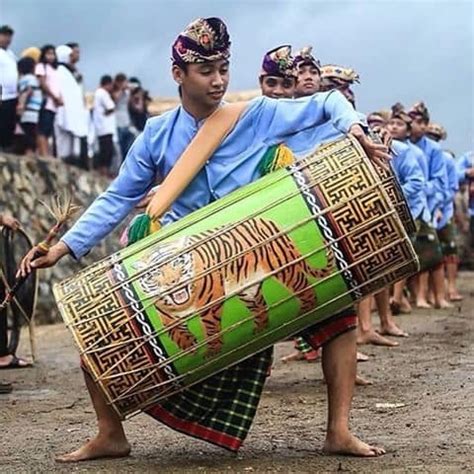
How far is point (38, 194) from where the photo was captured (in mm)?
14414

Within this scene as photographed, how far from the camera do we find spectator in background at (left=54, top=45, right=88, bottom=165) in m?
14.5

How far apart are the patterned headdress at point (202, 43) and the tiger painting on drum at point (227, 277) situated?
75cm

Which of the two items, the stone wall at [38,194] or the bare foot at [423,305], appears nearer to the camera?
the bare foot at [423,305]

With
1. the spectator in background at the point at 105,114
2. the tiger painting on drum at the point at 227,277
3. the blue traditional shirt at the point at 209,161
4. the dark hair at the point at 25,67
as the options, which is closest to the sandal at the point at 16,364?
the blue traditional shirt at the point at 209,161

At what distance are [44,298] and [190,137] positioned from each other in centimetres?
876

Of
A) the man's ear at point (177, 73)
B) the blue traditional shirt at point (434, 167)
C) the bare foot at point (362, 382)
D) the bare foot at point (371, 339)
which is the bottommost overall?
the bare foot at point (371, 339)

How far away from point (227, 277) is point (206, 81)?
860 millimetres

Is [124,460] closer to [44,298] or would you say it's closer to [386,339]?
[386,339]

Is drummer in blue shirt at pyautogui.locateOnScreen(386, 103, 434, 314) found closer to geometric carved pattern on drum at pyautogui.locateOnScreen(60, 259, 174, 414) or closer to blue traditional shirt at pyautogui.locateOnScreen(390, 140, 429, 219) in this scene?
blue traditional shirt at pyautogui.locateOnScreen(390, 140, 429, 219)

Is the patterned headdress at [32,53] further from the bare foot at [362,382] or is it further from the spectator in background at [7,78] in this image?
the bare foot at [362,382]

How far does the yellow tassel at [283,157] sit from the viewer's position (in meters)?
5.00

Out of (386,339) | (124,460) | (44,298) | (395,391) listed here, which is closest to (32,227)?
(44,298)

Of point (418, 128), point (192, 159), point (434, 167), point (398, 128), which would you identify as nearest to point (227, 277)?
point (192, 159)

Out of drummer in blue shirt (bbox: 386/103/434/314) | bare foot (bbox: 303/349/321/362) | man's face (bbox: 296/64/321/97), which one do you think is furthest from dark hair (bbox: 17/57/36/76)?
man's face (bbox: 296/64/321/97)
